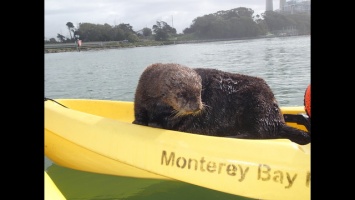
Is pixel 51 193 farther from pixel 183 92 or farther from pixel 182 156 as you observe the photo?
pixel 183 92

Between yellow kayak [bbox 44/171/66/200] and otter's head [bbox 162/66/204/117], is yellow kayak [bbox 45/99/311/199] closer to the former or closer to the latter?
otter's head [bbox 162/66/204/117]

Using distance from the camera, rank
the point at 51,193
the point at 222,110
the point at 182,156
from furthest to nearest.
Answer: the point at 222,110, the point at 182,156, the point at 51,193

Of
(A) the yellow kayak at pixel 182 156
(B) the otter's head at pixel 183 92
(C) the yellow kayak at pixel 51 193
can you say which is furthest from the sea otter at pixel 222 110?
(C) the yellow kayak at pixel 51 193

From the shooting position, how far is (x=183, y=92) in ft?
12.8

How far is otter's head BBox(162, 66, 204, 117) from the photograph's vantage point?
3867 mm

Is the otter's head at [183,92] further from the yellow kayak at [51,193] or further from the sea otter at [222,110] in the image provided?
the yellow kayak at [51,193]

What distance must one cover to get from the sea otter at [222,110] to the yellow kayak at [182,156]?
26cm

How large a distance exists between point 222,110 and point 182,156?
884mm

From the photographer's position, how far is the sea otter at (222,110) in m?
4.31

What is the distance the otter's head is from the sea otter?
0.51ft

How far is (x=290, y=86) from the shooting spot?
12453mm

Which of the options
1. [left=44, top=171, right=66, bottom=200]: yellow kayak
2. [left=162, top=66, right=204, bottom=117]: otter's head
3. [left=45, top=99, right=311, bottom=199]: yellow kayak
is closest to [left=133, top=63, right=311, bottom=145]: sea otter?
[left=162, top=66, right=204, bottom=117]: otter's head

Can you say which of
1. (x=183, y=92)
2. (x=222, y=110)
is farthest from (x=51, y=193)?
(x=222, y=110)
